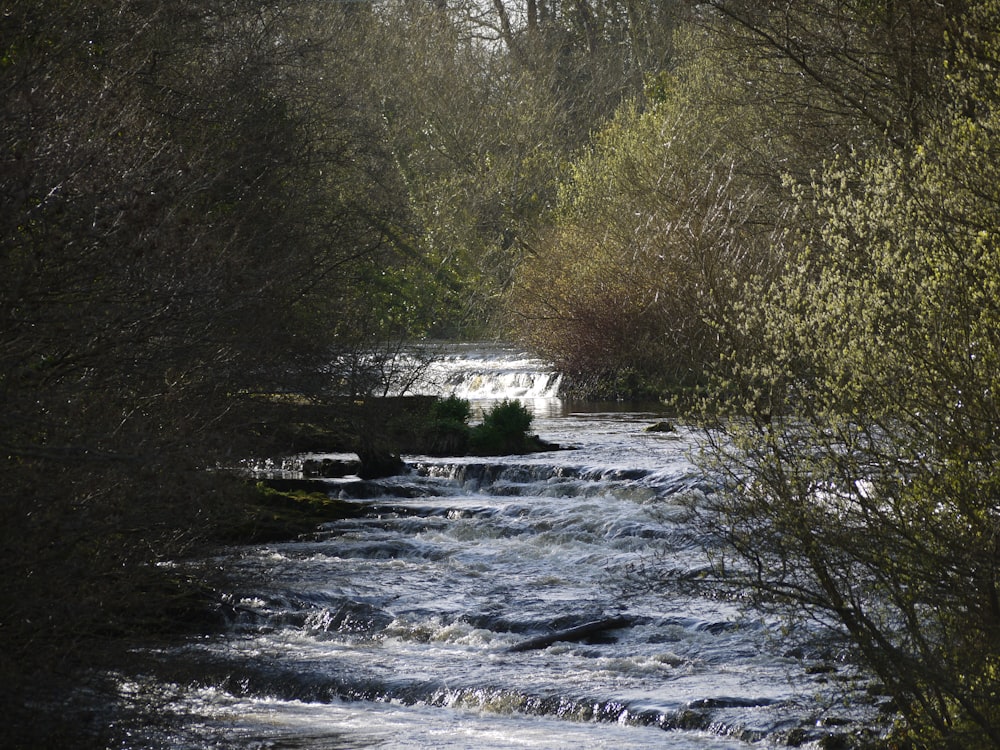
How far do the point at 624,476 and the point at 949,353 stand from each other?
10.7 meters

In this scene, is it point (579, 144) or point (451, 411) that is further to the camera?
point (579, 144)

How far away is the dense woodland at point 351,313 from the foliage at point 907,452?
0.02 m

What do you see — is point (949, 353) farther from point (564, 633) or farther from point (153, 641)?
point (153, 641)

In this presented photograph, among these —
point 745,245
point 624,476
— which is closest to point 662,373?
point 745,245

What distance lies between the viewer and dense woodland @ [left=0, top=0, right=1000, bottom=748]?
616 centimetres

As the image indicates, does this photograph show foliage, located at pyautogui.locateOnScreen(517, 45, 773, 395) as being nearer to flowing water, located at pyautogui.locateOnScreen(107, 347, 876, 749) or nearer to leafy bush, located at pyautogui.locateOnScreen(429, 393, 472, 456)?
leafy bush, located at pyautogui.locateOnScreen(429, 393, 472, 456)

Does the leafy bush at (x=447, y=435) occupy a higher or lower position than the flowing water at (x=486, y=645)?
higher

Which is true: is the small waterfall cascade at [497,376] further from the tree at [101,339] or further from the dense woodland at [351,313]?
the tree at [101,339]

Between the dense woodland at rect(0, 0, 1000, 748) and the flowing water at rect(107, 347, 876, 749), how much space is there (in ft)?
2.34

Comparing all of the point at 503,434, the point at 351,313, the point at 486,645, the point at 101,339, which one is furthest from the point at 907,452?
the point at 503,434

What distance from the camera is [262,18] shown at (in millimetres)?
16172

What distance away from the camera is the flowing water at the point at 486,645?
8.43 metres

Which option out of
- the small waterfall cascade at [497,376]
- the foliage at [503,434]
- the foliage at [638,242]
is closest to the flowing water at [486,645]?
the foliage at [503,434]

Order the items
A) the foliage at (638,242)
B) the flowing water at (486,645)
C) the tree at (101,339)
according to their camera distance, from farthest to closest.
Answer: the foliage at (638,242)
the flowing water at (486,645)
the tree at (101,339)
